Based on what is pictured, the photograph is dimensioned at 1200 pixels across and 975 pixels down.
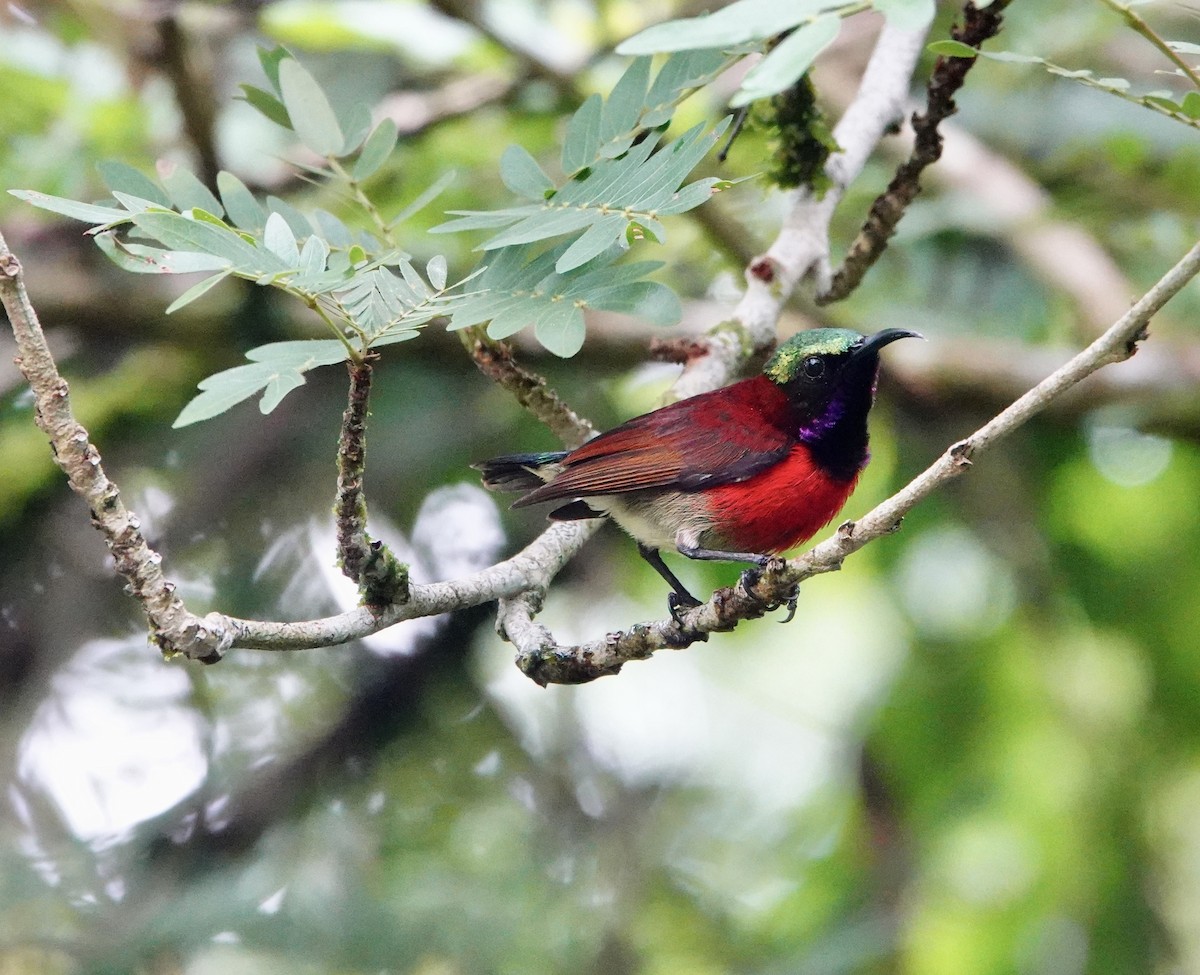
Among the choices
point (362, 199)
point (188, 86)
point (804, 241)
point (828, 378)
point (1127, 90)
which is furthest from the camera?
point (188, 86)

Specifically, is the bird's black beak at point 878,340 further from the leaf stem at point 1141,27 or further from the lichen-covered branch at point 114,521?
the lichen-covered branch at point 114,521

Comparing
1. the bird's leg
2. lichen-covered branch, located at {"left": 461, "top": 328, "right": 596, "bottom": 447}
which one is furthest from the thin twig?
the bird's leg

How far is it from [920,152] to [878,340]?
0.53 m

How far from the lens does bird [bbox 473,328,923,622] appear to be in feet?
11.8

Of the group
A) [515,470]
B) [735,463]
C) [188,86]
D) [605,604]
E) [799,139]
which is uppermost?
[799,139]

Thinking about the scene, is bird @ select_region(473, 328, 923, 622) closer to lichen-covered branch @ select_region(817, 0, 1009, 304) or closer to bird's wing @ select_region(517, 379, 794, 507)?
bird's wing @ select_region(517, 379, 794, 507)

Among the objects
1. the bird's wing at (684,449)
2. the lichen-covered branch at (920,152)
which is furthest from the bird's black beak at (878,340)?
the bird's wing at (684,449)

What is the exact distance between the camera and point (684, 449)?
12.0ft

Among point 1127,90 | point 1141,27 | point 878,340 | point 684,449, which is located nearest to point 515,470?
point 684,449

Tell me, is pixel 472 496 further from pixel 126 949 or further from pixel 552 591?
pixel 126 949

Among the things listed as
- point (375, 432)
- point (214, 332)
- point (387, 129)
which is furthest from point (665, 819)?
point (387, 129)

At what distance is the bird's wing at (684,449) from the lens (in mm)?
3525

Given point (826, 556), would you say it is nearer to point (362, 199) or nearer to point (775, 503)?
point (362, 199)

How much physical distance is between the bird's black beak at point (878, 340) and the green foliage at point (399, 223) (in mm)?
1077
